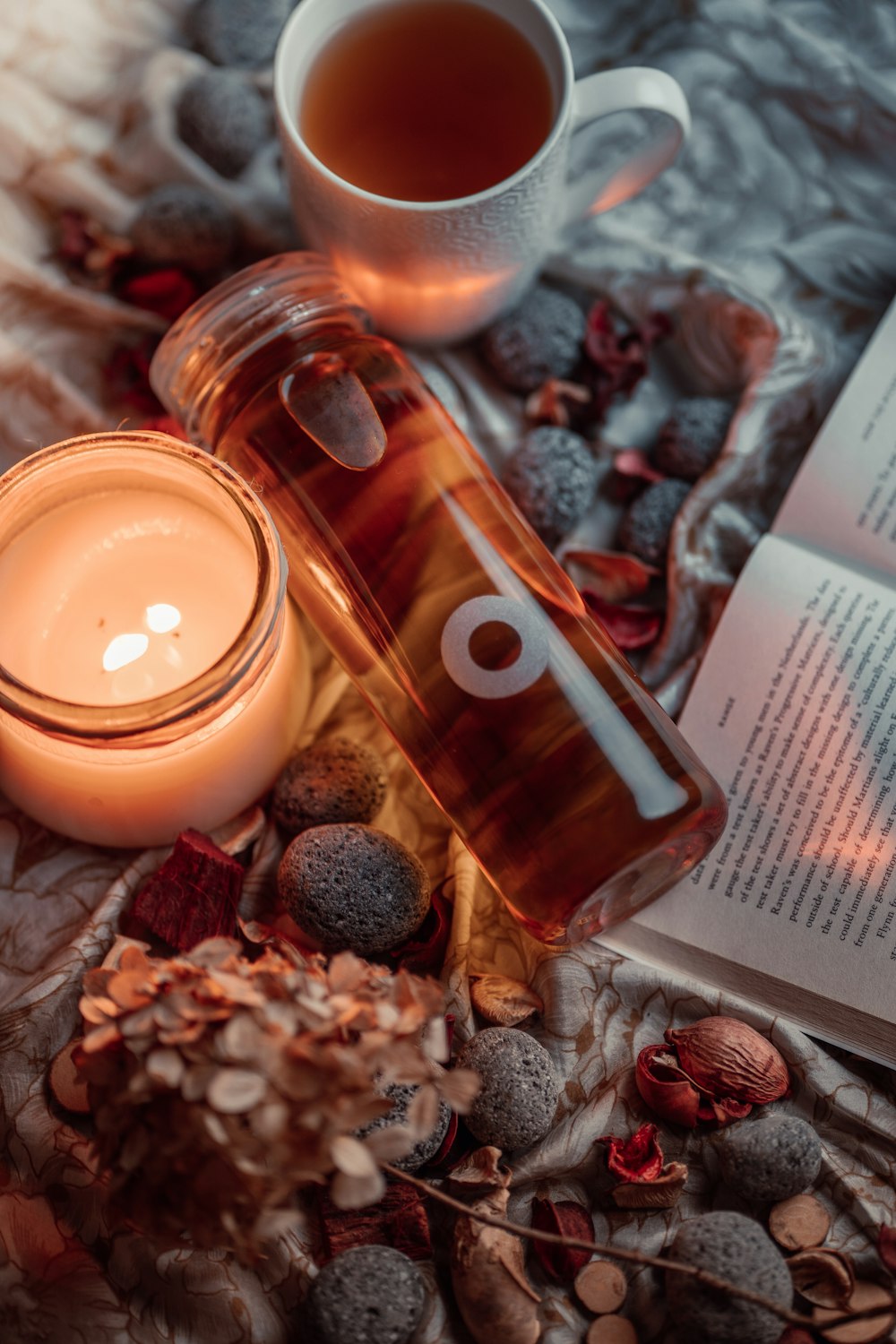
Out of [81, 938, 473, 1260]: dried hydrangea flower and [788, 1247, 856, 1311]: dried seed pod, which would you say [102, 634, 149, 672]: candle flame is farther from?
[788, 1247, 856, 1311]: dried seed pod

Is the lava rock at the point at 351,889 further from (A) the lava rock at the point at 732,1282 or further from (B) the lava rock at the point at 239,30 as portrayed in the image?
(B) the lava rock at the point at 239,30

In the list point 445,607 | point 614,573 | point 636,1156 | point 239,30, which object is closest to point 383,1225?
point 636,1156

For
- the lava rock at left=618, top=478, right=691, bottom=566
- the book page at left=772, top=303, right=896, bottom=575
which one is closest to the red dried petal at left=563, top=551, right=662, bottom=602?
the lava rock at left=618, top=478, right=691, bottom=566

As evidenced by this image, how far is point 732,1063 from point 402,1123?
0.21 m

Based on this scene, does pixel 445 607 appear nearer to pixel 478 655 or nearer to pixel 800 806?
pixel 478 655

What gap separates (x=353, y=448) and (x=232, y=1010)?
0.36 m

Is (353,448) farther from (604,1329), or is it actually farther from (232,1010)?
(604,1329)

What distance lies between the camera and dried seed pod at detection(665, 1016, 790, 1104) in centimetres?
70

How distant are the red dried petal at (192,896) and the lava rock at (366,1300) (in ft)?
0.69

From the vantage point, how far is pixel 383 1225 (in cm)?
66

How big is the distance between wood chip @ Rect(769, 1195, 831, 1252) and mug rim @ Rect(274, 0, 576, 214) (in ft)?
2.16

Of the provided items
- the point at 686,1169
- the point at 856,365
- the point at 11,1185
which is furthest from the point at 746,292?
the point at 11,1185

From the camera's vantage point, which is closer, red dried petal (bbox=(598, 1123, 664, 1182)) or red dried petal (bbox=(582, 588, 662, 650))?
red dried petal (bbox=(598, 1123, 664, 1182))

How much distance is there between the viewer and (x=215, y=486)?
664 mm
